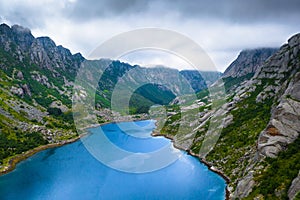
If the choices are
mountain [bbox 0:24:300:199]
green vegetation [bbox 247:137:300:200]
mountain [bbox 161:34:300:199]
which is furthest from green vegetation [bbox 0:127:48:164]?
green vegetation [bbox 247:137:300:200]

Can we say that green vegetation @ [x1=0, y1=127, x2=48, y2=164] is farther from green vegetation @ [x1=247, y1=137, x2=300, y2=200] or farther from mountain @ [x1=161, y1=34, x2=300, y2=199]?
green vegetation @ [x1=247, y1=137, x2=300, y2=200]

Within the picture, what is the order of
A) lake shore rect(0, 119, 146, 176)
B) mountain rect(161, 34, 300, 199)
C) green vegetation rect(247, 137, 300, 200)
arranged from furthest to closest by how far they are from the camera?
lake shore rect(0, 119, 146, 176), mountain rect(161, 34, 300, 199), green vegetation rect(247, 137, 300, 200)

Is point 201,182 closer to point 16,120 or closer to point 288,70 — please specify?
point 288,70

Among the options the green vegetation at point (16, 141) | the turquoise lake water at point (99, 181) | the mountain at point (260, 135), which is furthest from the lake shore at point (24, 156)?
the mountain at point (260, 135)

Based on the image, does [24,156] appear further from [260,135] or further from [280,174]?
[280,174]

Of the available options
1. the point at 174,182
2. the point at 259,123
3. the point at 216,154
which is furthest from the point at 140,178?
the point at 259,123

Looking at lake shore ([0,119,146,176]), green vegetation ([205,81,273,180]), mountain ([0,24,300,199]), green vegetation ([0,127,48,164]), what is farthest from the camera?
green vegetation ([0,127,48,164])

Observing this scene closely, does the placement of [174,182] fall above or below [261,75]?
below
